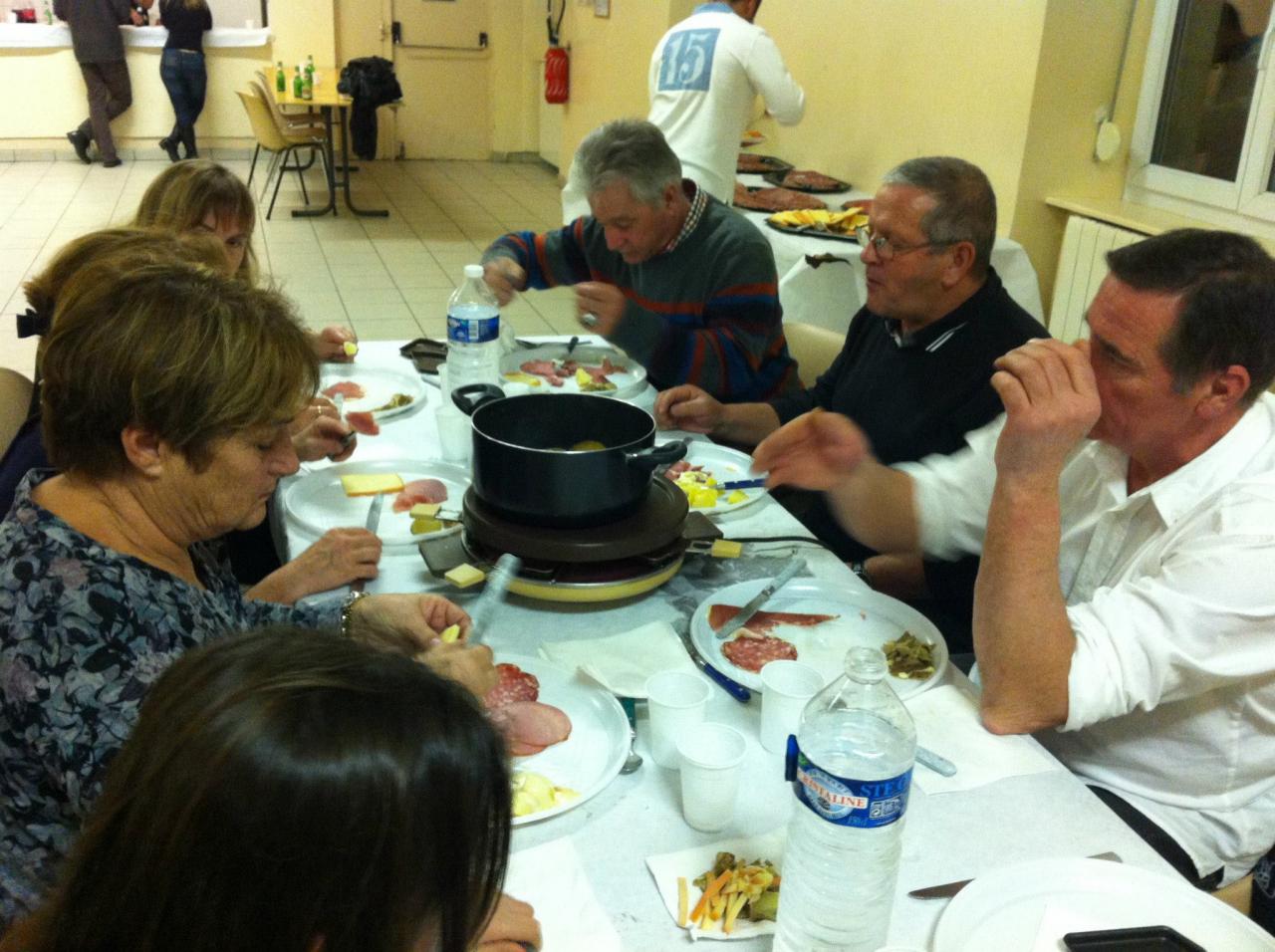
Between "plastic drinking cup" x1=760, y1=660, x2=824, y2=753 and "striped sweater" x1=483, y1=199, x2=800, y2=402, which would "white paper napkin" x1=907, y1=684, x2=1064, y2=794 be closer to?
"plastic drinking cup" x1=760, y1=660, x2=824, y2=753

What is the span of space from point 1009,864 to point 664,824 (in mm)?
374

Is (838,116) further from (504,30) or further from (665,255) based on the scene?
(504,30)

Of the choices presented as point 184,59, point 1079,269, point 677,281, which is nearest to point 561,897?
point 677,281

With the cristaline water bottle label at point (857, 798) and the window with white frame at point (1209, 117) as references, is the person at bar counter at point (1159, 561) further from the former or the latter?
the window with white frame at point (1209, 117)

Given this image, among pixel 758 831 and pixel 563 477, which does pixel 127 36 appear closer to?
pixel 563 477

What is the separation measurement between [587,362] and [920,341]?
0.90 meters


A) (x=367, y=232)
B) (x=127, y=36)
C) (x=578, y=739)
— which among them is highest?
(x=127, y=36)

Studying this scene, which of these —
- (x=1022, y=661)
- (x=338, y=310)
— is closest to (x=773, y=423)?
(x=1022, y=661)

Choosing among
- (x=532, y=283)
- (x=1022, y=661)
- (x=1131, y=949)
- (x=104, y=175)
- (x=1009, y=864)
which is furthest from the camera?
(x=104, y=175)

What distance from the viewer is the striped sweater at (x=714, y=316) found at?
105 inches

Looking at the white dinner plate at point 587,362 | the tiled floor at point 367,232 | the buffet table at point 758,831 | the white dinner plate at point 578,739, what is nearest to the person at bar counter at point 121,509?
the white dinner plate at point 578,739

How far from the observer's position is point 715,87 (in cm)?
440

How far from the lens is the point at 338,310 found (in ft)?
19.7

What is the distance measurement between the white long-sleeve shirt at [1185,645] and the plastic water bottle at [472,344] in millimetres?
1302
